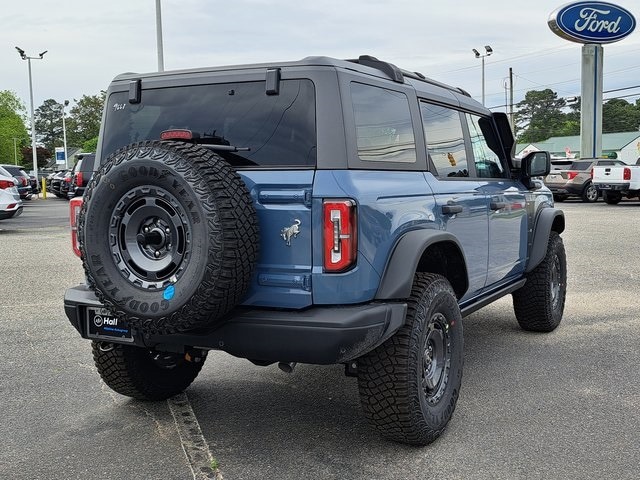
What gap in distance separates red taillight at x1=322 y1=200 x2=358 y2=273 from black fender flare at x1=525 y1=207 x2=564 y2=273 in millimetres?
2945

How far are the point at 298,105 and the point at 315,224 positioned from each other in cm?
64

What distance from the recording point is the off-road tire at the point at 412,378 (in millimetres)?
3475

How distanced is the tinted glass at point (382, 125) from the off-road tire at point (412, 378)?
0.69 meters

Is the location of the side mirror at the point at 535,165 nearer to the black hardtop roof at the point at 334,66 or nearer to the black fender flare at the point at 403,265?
the black hardtop roof at the point at 334,66

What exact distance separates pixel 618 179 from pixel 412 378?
20313mm

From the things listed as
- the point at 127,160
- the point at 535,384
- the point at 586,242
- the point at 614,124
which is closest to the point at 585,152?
the point at 586,242

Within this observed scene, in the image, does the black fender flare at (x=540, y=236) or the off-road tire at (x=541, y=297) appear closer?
the black fender flare at (x=540, y=236)

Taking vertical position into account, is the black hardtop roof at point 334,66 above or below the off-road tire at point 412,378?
above

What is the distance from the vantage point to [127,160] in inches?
128

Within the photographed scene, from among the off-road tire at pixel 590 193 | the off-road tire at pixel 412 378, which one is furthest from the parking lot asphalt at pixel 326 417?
the off-road tire at pixel 590 193

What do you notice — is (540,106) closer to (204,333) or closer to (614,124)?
(614,124)

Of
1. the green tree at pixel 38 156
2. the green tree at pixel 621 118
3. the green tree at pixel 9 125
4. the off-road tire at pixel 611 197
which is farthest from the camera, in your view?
the green tree at pixel 621 118

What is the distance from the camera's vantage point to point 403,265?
137 inches

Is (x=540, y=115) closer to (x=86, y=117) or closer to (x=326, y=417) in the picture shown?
(x=86, y=117)
